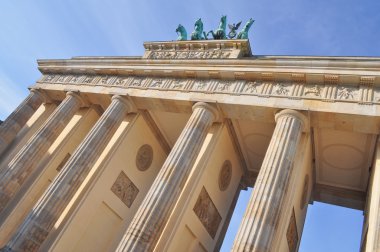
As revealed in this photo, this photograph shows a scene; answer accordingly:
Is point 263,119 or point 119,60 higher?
point 119,60

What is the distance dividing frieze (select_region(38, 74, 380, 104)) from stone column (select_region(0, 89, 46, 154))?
3.48 meters

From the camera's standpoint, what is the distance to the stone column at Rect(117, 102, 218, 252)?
10.8m

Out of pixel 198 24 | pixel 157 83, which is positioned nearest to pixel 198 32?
pixel 198 24

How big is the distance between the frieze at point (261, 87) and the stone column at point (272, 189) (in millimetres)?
1199

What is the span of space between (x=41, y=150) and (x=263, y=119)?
426 inches

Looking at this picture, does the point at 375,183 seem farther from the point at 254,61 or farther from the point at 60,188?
the point at 60,188

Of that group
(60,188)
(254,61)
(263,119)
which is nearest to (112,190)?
(60,188)

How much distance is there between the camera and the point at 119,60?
58.9 feet

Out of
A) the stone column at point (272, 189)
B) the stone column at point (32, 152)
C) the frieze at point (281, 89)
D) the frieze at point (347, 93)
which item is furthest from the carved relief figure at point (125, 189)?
the frieze at point (347, 93)

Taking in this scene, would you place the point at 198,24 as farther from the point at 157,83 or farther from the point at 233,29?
the point at 157,83

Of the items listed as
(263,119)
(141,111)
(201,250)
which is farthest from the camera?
(141,111)

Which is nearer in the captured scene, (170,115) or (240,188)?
(170,115)

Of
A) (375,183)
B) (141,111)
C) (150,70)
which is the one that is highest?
(150,70)

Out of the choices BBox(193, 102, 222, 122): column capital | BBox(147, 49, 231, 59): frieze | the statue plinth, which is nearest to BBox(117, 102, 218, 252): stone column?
BBox(193, 102, 222, 122): column capital
